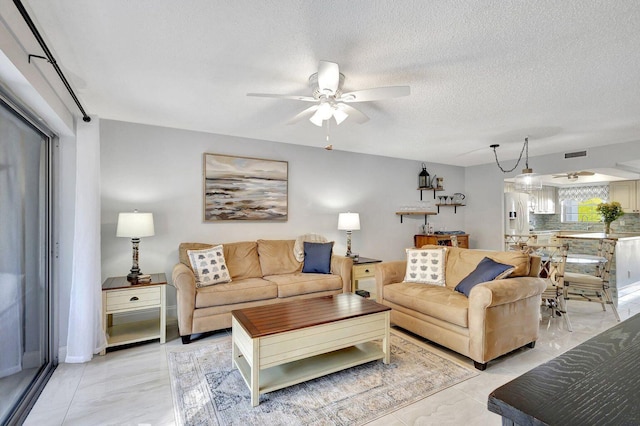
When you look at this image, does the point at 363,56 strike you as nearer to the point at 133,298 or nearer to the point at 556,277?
the point at 133,298

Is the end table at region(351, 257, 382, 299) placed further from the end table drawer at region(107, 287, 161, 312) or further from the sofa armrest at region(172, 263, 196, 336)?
the end table drawer at region(107, 287, 161, 312)

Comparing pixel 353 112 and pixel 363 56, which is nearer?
pixel 363 56

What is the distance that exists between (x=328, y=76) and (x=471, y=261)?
253 centimetres

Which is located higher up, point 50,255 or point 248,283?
point 50,255

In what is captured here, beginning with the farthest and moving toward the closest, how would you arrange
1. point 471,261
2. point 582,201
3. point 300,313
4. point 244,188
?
point 582,201
point 244,188
point 471,261
point 300,313

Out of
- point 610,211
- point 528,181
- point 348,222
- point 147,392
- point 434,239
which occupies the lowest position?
point 147,392

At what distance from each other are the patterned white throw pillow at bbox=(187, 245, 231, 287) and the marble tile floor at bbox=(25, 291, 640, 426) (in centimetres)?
60

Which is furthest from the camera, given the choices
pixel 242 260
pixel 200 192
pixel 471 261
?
pixel 200 192

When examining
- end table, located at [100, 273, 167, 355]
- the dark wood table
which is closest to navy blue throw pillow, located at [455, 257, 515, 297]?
the dark wood table

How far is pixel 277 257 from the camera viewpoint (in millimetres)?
4176

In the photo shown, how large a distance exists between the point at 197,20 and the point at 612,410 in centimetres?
223

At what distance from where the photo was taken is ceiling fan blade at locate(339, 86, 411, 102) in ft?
7.16

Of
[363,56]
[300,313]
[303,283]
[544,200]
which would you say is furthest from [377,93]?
[544,200]

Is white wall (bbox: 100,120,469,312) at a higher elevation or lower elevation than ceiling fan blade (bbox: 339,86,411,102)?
lower
